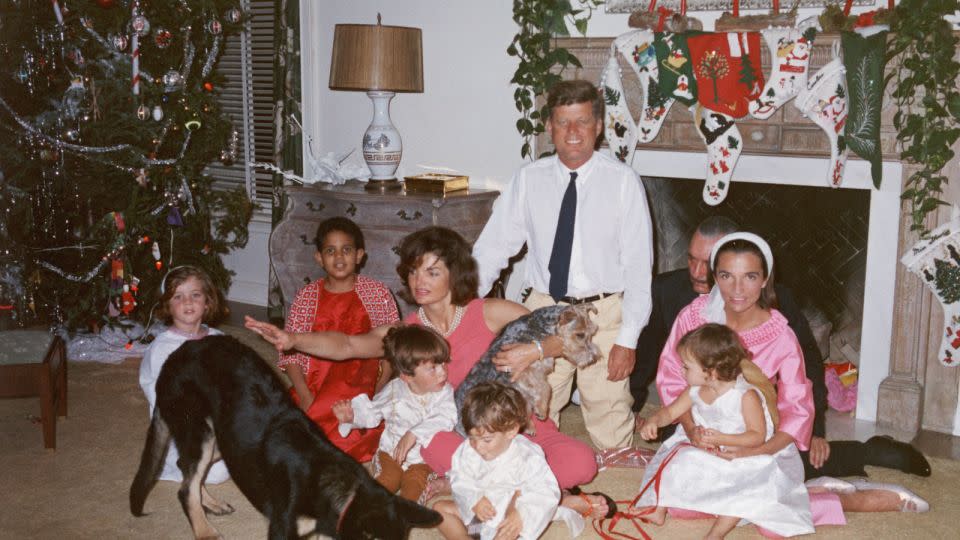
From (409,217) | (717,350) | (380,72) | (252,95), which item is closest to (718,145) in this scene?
(409,217)

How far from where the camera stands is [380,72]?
196 inches

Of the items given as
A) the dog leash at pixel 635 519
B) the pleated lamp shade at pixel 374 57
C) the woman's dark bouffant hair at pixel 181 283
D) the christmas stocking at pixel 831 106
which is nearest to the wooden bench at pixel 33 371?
the woman's dark bouffant hair at pixel 181 283

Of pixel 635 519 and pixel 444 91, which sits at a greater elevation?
pixel 444 91

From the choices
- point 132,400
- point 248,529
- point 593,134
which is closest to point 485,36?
point 593,134

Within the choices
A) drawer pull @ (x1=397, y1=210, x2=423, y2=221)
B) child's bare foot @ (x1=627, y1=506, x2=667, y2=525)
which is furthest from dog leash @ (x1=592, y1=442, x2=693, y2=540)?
drawer pull @ (x1=397, y1=210, x2=423, y2=221)

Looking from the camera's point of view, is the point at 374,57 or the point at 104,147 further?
the point at 104,147

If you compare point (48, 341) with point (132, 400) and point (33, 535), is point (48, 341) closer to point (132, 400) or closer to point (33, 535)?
point (132, 400)

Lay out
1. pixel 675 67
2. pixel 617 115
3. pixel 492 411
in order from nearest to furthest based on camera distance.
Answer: pixel 492 411
pixel 675 67
pixel 617 115

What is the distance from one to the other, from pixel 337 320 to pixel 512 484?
1.44 meters

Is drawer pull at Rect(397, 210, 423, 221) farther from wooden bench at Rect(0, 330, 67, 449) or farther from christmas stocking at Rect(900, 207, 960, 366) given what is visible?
christmas stocking at Rect(900, 207, 960, 366)

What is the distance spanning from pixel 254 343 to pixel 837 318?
3.41 metres

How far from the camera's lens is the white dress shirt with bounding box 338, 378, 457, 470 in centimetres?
328

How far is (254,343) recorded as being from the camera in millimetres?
5656

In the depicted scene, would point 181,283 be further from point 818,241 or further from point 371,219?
point 818,241
